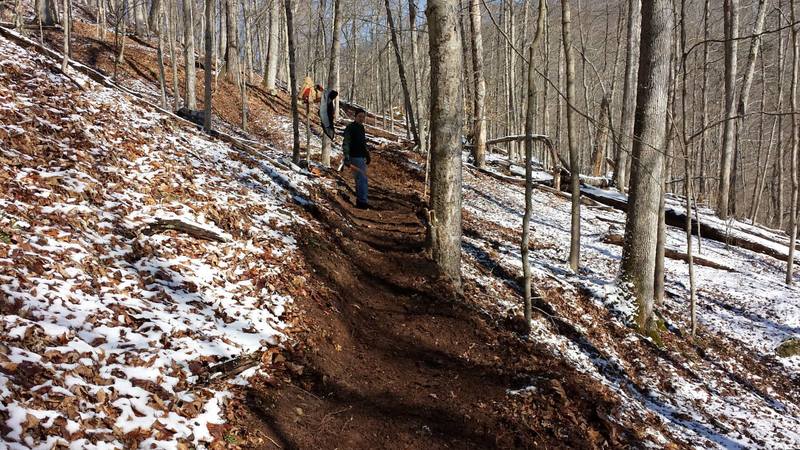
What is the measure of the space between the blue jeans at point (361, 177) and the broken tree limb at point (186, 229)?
4.01 m

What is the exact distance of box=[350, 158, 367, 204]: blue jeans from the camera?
9305 millimetres

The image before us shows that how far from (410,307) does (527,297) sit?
1572mm

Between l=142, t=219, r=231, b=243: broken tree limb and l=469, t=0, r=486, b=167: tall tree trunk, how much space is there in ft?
39.1

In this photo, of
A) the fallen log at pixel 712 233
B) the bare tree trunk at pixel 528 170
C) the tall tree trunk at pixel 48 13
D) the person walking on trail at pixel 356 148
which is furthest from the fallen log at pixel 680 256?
the tall tree trunk at pixel 48 13

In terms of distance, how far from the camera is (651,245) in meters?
8.12

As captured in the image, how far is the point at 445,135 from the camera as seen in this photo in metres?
6.40

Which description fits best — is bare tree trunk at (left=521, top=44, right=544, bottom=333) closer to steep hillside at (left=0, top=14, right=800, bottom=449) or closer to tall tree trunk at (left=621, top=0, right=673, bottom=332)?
steep hillside at (left=0, top=14, right=800, bottom=449)

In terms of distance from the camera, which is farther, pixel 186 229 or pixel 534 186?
pixel 534 186

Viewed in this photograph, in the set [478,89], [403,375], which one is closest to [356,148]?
[403,375]

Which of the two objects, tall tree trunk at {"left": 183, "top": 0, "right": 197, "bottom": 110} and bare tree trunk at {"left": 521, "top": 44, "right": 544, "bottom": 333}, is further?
tall tree trunk at {"left": 183, "top": 0, "right": 197, "bottom": 110}

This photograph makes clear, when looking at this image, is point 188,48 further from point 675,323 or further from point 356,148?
point 675,323

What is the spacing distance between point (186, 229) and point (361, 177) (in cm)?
447

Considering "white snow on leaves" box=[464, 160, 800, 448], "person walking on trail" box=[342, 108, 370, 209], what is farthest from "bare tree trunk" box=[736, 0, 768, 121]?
"person walking on trail" box=[342, 108, 370, 209]

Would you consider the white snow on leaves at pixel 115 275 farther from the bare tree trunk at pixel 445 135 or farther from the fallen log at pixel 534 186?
the fallen log at pixel 534 186
